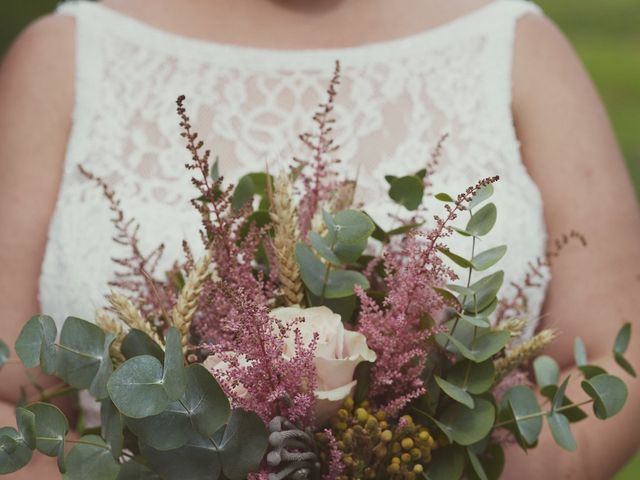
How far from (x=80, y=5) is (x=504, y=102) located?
89 cm

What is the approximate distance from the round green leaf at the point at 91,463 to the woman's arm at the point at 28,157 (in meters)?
0.67

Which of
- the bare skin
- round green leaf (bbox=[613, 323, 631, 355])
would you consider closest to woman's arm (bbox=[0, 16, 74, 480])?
the bare skin

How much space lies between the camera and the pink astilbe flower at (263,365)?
1068 millimetres

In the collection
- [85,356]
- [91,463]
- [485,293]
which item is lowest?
[91,463]

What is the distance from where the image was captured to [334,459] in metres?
1.14

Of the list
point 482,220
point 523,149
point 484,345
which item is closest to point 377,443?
point 484,345

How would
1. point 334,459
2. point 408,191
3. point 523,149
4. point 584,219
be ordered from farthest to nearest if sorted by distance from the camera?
point 523,149 → point 584,219 → point 408,191 → point 334,459

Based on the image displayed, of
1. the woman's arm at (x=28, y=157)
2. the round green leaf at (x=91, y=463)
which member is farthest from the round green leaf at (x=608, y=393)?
the woman's arm at (x=28, y=157)

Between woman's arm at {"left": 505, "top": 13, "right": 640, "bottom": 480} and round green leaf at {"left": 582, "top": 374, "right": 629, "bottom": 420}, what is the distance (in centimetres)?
48

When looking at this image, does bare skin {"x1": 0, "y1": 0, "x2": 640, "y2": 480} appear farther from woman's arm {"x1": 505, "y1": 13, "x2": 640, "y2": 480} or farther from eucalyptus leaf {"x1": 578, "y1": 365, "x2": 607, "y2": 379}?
eucalyptus leaf {"x1": 578, "y1": 365, "x2": 607, "y2": 379}

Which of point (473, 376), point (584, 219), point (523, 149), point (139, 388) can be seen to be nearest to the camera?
point (139, 388)

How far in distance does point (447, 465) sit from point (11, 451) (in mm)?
491

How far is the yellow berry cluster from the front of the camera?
1.16 m

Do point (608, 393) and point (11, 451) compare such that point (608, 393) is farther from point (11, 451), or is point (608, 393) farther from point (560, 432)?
point (11, 451)
